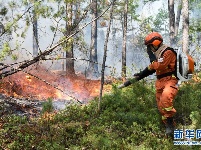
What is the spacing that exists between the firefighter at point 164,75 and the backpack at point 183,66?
0.37ft

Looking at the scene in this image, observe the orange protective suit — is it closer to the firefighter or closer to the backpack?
the firefighter

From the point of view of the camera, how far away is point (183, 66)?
5512 mm

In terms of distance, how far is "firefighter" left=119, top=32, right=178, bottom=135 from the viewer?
5414 millimetres

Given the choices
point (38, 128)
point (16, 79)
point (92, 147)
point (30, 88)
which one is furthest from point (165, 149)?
point (16, 79)

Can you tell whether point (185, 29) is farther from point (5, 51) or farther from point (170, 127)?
point (5, 51)

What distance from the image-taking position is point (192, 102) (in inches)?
259

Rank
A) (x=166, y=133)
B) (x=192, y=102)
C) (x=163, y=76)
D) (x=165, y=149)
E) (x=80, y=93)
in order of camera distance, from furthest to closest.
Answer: (x=80, y=93) < (x=192, y=102) < (x=163, y=76) < (x=166, y=133) < (x=165, y=149)

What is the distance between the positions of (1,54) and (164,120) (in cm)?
355

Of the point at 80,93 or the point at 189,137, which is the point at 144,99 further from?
the point at 80,93

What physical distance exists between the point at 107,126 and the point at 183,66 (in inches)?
83.5

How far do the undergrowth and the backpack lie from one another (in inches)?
34.7

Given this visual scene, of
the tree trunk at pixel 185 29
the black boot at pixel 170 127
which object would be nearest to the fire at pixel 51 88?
the tree trunk at pixel 185 29

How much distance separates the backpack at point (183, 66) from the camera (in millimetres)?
5497

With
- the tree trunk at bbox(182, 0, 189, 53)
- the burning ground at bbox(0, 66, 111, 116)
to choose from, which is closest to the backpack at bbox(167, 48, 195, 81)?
the burning ground at bbox(0, 66, 111, 116)
